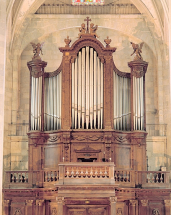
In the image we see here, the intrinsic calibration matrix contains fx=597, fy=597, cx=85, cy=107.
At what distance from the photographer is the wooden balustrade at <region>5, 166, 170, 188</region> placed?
2191 cm

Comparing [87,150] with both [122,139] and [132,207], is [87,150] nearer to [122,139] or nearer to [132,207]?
[122,139]

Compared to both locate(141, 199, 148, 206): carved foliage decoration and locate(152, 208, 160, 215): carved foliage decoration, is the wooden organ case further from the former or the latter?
locate(152, 208, 160, 215): carved foliage decoration

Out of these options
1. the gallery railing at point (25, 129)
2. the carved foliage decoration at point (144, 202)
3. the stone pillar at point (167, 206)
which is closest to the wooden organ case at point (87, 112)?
the carved foliage decoration at point (144, 202)

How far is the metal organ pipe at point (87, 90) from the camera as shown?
23.7m

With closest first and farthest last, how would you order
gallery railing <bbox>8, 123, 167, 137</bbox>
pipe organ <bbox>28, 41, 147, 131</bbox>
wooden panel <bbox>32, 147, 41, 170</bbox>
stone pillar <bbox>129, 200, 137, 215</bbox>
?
1. stone pillar <bbox>129, 200, 137, 215</bbox>
2. pipe organ <bbox>28, 41, 147, 131</bbox>
3. wooden panel <bbox>32, 147, 41, 170</bbox>
4. gallery railing <bbox>8, 123, 167, 137</bbox>

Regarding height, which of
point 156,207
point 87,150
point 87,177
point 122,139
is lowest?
point 156,207

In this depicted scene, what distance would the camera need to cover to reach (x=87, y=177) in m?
22.0

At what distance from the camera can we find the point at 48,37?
96.1 feet

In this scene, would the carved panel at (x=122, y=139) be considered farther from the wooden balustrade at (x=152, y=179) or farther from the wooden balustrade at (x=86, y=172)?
the wooden balustrade at (x=86, y=172)

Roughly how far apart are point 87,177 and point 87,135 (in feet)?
7.09

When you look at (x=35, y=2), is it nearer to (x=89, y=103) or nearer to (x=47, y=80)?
(x=47, y=80)

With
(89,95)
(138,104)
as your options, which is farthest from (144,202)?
(89,95)

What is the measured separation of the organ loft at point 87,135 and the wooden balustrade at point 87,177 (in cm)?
4

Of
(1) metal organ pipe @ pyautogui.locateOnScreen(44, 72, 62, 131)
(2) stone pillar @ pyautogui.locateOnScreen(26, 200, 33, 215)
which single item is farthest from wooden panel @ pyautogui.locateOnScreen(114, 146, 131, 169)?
(2) stone pillar @ pyautogui.locateOnScreen(26, 200, 33, 215)
